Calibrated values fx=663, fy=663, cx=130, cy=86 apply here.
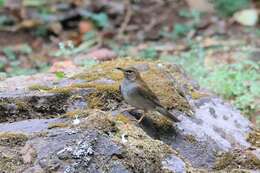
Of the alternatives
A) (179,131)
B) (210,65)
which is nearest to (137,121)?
(179,131)

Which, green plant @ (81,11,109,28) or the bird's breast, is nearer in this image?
the bird's breast

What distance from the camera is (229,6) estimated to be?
12977 millimetres

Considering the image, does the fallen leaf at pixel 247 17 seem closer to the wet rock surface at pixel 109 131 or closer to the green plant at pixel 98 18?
the green plant at pixel 98 18

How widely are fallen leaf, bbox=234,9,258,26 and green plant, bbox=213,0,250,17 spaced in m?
0.21

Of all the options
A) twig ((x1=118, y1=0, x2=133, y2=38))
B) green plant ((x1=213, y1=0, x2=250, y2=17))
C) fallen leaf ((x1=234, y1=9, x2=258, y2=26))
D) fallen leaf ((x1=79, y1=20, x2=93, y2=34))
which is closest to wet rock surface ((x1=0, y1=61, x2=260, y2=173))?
fallen leaf ((x1=79, y1=20, x2=93, y2=34))

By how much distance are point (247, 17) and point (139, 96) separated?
763 centimetres

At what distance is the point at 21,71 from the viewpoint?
10.2m

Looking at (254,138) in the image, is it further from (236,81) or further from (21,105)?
(236,81)

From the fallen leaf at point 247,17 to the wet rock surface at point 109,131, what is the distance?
239 inches

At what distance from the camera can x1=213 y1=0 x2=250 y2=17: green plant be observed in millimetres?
12930

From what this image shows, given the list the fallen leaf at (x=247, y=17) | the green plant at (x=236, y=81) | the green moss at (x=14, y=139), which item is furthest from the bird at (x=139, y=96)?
the fallen leaf at (x=247, y=17)

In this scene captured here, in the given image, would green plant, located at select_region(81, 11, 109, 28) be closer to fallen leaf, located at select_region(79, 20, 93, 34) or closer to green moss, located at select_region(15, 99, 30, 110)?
fallen leaf, located at select_region(79, 20, 93, 34)

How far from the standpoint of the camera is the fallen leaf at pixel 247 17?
491 inches

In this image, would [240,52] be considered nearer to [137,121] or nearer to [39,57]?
[39,57]
